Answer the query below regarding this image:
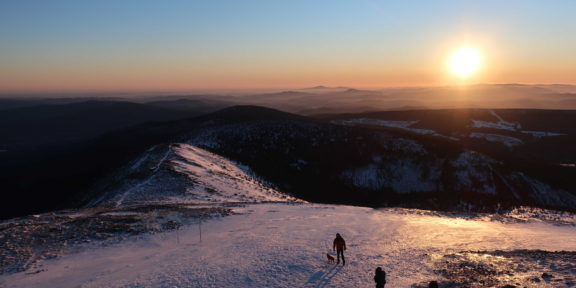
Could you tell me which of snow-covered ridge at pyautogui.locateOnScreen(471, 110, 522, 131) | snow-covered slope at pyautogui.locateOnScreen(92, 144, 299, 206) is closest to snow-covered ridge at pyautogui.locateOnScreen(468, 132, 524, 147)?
snow-covered ridge at pyautogui.locateOnScreen(471, 110, 522, 131)

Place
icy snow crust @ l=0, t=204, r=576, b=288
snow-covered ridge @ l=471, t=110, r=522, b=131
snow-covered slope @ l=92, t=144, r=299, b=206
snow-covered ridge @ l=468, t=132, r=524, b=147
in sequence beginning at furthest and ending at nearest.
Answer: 1. snow-covered ridge @ l=471, t=110, r=522, b=131
2. snow-covered ridge @ l=468, t=132, r=524, b=147
3. snow-covered slope @ l=92, t=144, r=299, b=206
4. icy snow crust @ l=0, t=204, r=576, b=288

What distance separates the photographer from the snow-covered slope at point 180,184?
31652mm

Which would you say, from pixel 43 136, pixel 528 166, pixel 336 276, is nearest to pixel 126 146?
pixel 336 276

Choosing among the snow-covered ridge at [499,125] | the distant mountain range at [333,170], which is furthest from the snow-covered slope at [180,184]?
the snow-covered ridge at [499,125]

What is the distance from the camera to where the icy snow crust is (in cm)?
1277

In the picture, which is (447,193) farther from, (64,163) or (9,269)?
(64,163)

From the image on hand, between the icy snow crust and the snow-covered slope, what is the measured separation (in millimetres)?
9826

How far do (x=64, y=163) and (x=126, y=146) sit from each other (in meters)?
14.7

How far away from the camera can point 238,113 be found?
113m

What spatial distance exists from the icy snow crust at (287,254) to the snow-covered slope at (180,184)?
32.2ft

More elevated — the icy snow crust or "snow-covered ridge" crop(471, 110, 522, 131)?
"snow-covered ridge" crop(471, 110, 522, 131)

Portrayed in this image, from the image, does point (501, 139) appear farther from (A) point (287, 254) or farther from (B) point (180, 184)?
(A) point (287, 254)

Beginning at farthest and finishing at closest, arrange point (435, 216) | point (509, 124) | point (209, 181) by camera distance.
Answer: point (509, 124)
point (209, 181)
point (435, 216)

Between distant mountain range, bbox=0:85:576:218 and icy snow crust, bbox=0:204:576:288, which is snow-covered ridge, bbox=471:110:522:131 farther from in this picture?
icy snow crust, bbox=0:204:576:288
